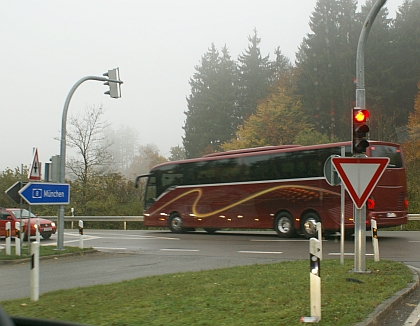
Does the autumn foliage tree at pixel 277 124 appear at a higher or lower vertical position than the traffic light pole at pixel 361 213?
higher

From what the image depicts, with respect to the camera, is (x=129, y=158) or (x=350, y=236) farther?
(x=129, y=158)

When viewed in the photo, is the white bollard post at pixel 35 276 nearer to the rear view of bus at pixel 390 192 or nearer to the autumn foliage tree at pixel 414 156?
the rear view of bus at pixel 390 192

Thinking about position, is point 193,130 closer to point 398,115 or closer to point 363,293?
point 398,115

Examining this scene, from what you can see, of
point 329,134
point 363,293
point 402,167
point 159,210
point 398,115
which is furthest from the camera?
point 329,134

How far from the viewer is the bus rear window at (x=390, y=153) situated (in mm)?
20484

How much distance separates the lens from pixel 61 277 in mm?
12609

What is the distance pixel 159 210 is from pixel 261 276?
1850cm

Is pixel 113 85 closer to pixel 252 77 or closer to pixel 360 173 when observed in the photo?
pixel 360 173

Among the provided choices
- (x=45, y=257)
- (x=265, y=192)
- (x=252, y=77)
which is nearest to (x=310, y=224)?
(x=265, y=192)

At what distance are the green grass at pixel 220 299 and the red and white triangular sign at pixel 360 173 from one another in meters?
1.52

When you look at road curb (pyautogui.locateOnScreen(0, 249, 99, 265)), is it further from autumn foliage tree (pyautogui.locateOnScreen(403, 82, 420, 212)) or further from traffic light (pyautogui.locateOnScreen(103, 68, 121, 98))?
autumn foliage tree (pyautogui.locateOnScreen(403, 82, 420, 212))

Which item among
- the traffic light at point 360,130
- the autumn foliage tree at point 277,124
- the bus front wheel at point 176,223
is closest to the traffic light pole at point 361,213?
the traffic light at point 360,130

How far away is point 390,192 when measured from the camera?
2067 centimetres

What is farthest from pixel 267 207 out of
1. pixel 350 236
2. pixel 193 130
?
pixel 193 130
